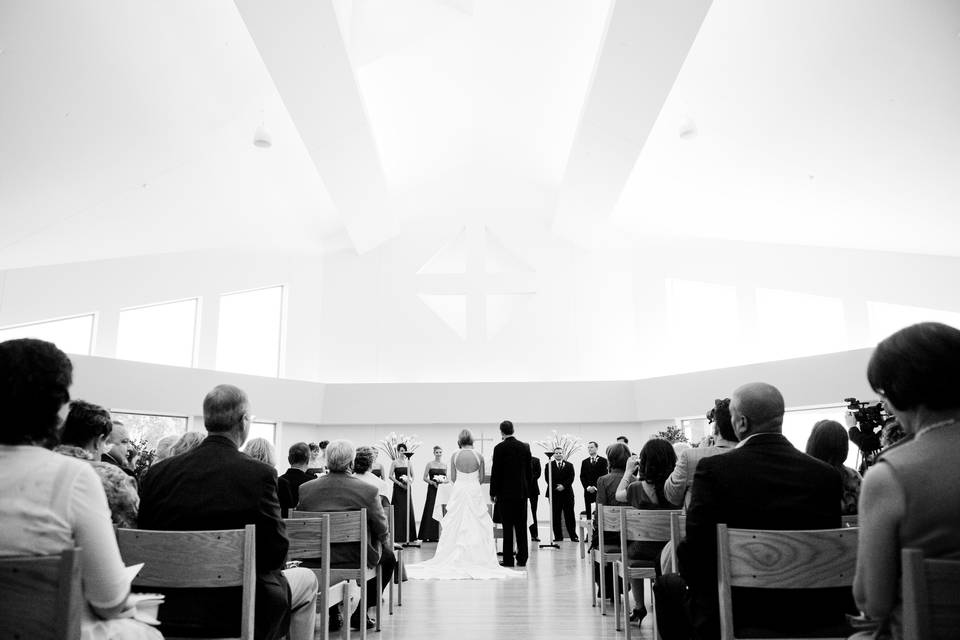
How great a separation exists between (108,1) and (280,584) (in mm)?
5445

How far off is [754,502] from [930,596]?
118 centimetres

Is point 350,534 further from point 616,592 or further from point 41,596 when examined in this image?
point 41,596

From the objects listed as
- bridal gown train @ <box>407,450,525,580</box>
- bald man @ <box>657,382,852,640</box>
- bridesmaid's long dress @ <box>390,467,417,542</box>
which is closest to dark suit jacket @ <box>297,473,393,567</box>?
bald man @ <box>657,382,852,640</box>

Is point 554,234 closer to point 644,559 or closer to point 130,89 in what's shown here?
point 130,89

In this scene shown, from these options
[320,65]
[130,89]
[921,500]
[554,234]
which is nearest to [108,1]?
[130,89]

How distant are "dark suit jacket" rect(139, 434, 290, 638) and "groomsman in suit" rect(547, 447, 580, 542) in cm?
975

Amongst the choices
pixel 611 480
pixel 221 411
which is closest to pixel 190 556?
pixel 221 411

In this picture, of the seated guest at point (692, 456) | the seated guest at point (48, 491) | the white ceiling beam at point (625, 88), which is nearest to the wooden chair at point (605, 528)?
the seated guest at point (692, 456)

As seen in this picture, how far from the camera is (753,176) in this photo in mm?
10336

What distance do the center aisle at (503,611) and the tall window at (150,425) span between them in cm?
711

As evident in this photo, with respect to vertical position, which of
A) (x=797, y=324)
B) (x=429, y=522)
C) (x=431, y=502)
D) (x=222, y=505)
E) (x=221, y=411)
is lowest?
(x=429, y=522)

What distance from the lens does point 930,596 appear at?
5.05ft

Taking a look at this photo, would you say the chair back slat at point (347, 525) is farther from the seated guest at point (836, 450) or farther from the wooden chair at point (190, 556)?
the seated guest at point (836, 450)

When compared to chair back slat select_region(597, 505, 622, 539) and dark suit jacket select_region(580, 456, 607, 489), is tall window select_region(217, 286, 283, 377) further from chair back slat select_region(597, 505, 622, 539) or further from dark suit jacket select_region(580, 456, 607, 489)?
chair back slat select_region(597, 505, 622, 539)
